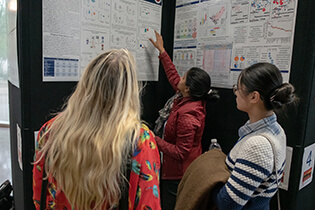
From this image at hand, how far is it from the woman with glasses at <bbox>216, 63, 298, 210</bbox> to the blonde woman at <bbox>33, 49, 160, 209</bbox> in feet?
1.17

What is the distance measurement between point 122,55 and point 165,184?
1.23 m

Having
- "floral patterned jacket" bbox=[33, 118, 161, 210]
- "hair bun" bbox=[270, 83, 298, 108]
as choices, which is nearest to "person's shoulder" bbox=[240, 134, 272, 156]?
"hair bun" bbox=[270, 83, 298, 108]

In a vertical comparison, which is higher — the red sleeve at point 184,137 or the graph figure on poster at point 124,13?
the graph figure on poster at point 124,13

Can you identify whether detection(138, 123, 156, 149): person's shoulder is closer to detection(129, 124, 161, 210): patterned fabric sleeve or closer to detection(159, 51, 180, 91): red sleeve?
detection(129, 124, 161, 210): patterned fabric sleeve

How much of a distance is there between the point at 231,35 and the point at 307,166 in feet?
3.29

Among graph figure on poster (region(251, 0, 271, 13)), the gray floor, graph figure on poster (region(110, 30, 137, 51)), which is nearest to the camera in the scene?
graph figure on poster (region(251, 0, 271, 13))

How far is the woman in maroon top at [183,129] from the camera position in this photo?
1594mm

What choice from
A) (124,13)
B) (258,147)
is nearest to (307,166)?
(258,147)

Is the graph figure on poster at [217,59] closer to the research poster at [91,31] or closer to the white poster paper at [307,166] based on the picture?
the research poster at [91,31]

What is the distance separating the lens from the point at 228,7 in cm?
172

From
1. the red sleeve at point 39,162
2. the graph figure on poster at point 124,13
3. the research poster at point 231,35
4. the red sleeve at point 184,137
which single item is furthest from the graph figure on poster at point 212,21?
the red sleeve at point 39,162

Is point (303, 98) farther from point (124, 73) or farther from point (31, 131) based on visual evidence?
Result: point (31, 131)

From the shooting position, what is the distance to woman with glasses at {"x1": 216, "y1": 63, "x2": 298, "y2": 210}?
Answer: 99 cm

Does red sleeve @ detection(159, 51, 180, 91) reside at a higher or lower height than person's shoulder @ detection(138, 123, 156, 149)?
higher
